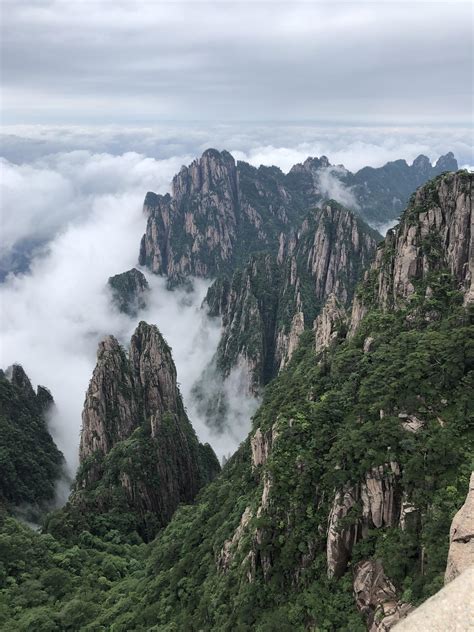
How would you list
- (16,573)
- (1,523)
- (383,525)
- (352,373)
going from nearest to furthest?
(383,525) → (352,373) → (16,573) → (1,523)

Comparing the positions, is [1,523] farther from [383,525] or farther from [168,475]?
[383,525]

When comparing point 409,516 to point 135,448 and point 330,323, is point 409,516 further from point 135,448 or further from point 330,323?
point 135,448

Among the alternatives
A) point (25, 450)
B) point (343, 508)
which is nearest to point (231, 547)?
point (343, 508)

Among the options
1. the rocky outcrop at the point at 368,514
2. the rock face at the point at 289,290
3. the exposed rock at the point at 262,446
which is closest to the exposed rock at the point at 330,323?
the exposed rock at the point at 262,446

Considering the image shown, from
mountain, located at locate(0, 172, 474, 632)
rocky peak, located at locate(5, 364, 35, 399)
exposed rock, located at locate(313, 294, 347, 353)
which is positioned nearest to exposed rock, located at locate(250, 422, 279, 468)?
mountain, located at locate(0, 172, 474, 632)

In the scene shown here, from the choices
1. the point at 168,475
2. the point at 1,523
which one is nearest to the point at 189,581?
the point at 1,523

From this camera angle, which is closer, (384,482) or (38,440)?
(384,482)

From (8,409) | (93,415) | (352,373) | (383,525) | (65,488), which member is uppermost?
(8,409)
